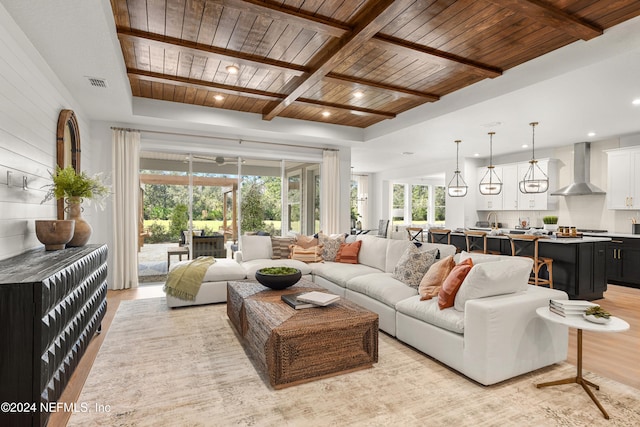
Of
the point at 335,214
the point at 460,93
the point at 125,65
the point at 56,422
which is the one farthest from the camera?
the point at 335,214

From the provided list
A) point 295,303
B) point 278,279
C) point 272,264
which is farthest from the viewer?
point 272,264

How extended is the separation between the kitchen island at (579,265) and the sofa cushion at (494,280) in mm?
2622

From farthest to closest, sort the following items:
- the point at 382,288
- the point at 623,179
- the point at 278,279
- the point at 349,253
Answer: the point at 623,179 < the point at 349,253 < the point at 382,288 < the point at 278,279

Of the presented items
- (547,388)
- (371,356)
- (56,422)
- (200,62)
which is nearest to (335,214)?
(200,62)

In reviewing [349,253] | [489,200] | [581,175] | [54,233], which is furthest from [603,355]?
[489,200]

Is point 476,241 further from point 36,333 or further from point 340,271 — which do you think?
point 36,333

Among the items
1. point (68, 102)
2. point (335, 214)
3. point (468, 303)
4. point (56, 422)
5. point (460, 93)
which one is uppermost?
point (460, 93)

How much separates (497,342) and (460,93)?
11.0ft

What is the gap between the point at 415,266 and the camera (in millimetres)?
3586

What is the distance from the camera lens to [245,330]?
120 inches

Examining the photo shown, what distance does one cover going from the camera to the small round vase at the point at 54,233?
270 cm

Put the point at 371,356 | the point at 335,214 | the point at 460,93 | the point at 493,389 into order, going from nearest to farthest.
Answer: the point at 493,389 → the point at 371,356 → the point at 460,93 → the point at 335,214

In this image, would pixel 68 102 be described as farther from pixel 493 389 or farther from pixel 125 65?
pixel 493 389

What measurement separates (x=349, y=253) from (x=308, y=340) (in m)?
2.75
